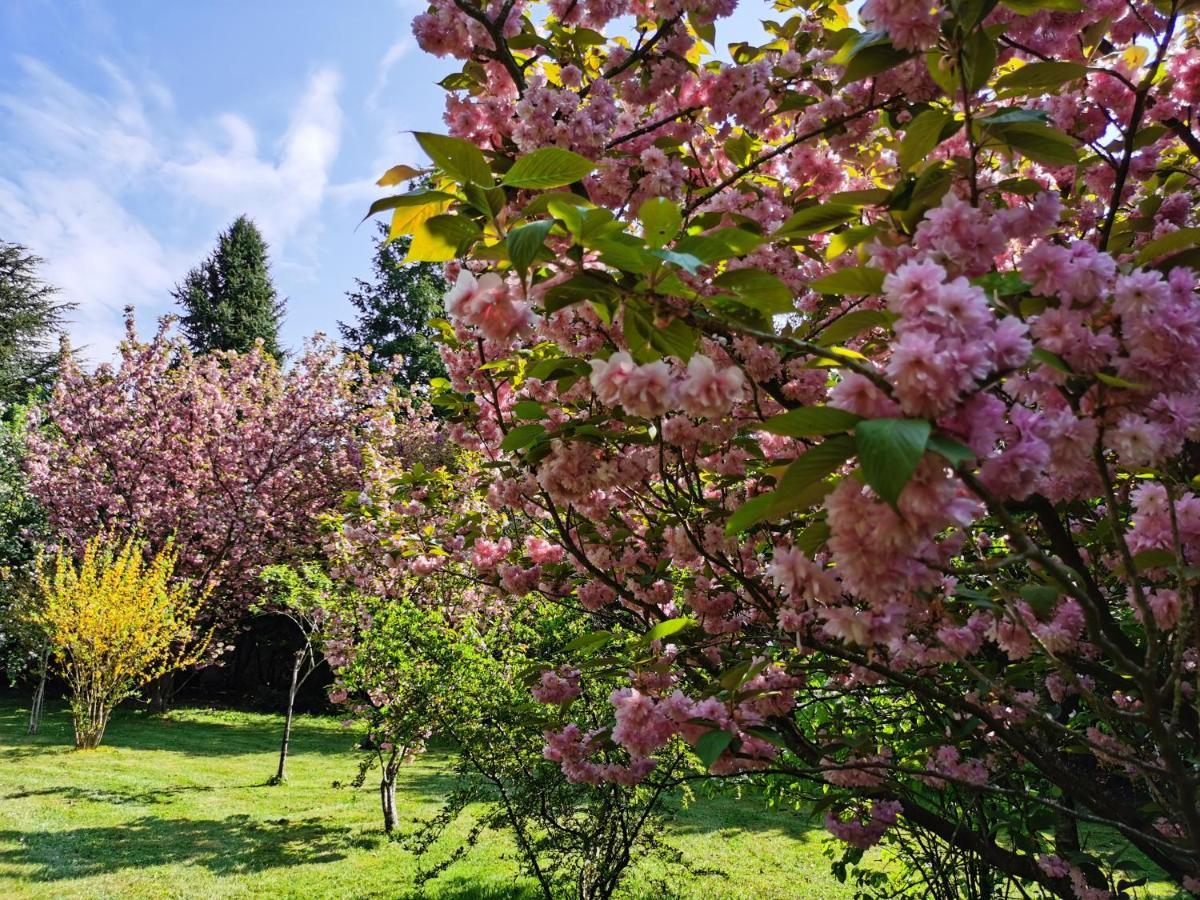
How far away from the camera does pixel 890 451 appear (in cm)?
65

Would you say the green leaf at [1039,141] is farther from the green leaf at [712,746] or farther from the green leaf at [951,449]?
the green leaf at [712,746]

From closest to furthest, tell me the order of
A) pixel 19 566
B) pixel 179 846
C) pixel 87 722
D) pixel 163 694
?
pixel 179 846, pixel 87 722, pixel 163 694, pixel 19 566

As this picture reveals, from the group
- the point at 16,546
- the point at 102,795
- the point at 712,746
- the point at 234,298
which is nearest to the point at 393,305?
Answer: the point at 234,298

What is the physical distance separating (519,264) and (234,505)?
13.3m

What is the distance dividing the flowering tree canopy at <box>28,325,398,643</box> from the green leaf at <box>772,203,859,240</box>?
456 inches

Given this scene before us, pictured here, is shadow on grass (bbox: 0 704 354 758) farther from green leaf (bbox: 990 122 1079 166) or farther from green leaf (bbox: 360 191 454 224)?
green leaf (bbox: 990 122 1079 166)

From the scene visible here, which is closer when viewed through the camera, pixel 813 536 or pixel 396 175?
pixel 813 536

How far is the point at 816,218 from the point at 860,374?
50cm

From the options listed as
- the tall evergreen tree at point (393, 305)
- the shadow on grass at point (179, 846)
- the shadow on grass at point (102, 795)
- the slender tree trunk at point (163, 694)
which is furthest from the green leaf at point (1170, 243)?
the tall evergreen tree at point (393, 305)

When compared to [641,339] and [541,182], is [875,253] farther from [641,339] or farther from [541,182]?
[541,182]

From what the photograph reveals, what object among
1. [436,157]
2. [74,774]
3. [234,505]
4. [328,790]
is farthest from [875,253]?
[234,505]

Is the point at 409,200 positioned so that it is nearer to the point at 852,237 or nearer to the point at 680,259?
the point at 680,259

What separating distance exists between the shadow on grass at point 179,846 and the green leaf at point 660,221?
6002 mm

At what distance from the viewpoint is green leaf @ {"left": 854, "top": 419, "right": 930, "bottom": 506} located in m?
0.64
